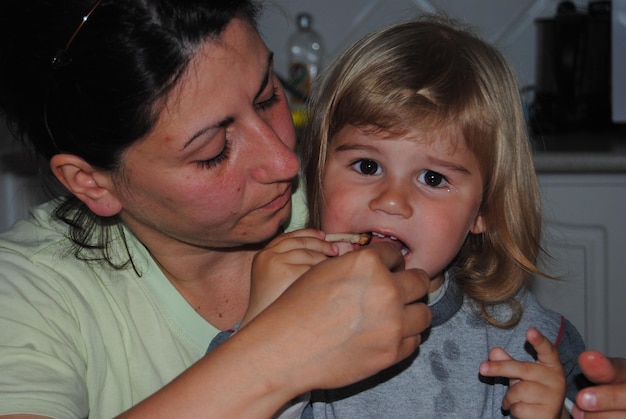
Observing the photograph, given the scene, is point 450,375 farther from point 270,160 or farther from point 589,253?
point 589,253

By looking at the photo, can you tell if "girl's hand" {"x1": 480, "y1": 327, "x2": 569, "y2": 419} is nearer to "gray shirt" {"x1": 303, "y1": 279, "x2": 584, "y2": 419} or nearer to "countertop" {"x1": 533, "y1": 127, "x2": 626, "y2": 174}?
"gray shirt" {"x1": 303, "y1": 279, "x2": 584, "y2": 419}

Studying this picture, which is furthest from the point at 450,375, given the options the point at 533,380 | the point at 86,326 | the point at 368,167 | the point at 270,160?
the point at 86,326

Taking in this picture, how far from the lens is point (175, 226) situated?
124cm

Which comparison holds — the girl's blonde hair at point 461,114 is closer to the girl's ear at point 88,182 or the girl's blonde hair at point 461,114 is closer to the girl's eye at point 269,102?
the girl's eye at point 269,102

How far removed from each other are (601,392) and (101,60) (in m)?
0.76

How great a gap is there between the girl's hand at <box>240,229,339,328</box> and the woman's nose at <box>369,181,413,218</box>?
88 mm

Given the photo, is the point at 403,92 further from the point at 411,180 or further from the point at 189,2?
the point at 189,2

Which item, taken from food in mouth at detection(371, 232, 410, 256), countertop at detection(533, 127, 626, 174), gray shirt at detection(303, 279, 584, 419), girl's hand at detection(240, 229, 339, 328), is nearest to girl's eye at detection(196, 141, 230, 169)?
girl's hand at detection(240, 229, 339, 328)

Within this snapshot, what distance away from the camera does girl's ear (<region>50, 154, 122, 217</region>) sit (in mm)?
1215

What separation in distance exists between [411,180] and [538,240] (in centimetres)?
32

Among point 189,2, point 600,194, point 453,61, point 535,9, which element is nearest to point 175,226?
point 189,2

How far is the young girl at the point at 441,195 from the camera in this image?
1228 mm

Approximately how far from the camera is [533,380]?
1099mm

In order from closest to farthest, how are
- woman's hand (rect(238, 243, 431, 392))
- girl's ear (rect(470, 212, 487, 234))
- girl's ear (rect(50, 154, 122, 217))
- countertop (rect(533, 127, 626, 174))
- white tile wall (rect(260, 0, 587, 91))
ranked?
woman's hand (rect(238, 243, 431, 392))
girl's ear (rect(50, 154, 122, 217))
girl's ear (rect(470, 212, 487, 234))
countertop (rect(533, 127, 626, 174))
white tile wall (rect(260, 0, 587, 91))
